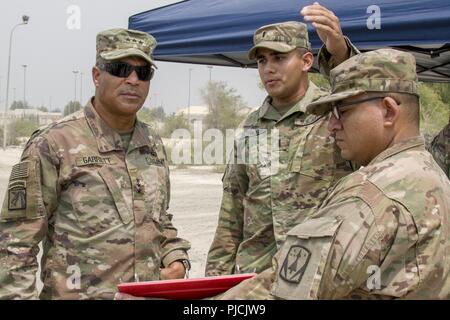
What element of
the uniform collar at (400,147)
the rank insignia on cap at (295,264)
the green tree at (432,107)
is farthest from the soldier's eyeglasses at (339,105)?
the green tree at (432,107)

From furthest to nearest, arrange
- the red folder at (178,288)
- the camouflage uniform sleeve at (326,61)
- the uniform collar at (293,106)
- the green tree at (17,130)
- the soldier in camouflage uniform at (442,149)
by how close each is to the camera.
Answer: the green tree at (17,130) → the soldier in camouflage uniform at (442,149) → the uniform collar at (293,106) → the camouflage uniform sleeve at (326,61) → the red folder at (178,288)

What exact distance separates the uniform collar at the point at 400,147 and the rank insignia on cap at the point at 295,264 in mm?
335

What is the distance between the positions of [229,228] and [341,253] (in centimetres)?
161

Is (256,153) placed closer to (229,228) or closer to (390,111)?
(229,228)

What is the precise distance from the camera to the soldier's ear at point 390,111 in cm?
158

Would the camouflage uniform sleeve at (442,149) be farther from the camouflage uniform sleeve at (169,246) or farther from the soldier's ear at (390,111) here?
the soldier's ear at (390,111)

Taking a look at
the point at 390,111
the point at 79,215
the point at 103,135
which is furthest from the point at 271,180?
the point at 390,111

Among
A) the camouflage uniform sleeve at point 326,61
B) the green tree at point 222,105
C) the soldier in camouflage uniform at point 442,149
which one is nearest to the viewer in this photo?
the camouflage uniform sleeve at point 326,61

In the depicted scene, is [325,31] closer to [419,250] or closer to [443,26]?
[443,26]

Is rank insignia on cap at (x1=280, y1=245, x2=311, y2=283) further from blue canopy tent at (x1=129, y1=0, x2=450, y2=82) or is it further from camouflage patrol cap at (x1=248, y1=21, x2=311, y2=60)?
blue canopy tent at (x1=129, y1=0, x2=450, y2=82)

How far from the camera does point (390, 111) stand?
1586 mm

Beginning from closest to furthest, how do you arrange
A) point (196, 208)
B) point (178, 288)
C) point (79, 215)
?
point (178, 288) < point (79, 215) < point (196, 208)

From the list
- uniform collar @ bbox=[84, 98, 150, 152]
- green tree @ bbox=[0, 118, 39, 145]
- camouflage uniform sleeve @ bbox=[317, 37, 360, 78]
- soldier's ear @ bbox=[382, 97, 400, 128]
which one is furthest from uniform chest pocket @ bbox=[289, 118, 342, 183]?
green tree @ bbox=[0, 118, 39, 145]

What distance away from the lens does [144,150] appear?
2572 mm
